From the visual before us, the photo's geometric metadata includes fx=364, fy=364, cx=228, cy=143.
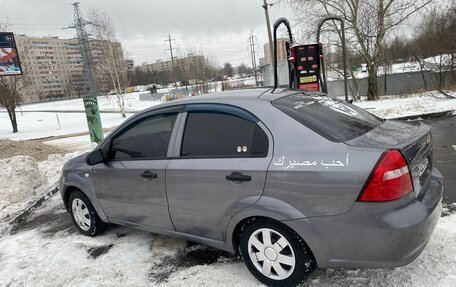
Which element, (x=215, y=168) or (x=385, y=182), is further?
(x=215, y=168)

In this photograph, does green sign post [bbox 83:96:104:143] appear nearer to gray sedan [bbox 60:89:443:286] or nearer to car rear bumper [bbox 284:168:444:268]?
gray sedan [bbox 60:89:443:286]

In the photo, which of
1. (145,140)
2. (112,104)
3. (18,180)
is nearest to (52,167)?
(18,180)

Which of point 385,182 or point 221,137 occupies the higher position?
point 221,137

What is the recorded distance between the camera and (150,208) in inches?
142

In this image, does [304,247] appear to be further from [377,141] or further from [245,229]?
[377,141]

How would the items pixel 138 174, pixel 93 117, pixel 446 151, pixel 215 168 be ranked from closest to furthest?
pixel 215 168, pixel 138 174, pixel 446 151, pixel 93 117

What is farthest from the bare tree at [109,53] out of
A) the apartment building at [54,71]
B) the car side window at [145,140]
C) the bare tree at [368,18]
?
the apartment building at [54,71]

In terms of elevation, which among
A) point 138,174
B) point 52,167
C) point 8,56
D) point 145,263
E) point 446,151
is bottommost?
point 446,151

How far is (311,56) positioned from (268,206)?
8.95 metres

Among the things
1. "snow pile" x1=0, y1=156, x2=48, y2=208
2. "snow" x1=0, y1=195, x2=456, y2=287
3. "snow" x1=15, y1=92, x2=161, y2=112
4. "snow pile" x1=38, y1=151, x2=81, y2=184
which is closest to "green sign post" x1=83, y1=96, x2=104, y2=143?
"snow pile" x1=38, y1=151, x2=81, y2=184

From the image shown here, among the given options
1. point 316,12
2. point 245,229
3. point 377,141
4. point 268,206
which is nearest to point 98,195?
point 245,229

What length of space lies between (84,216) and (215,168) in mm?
2332

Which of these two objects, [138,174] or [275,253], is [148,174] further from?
[275,253]

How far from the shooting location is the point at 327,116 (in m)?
3.04
